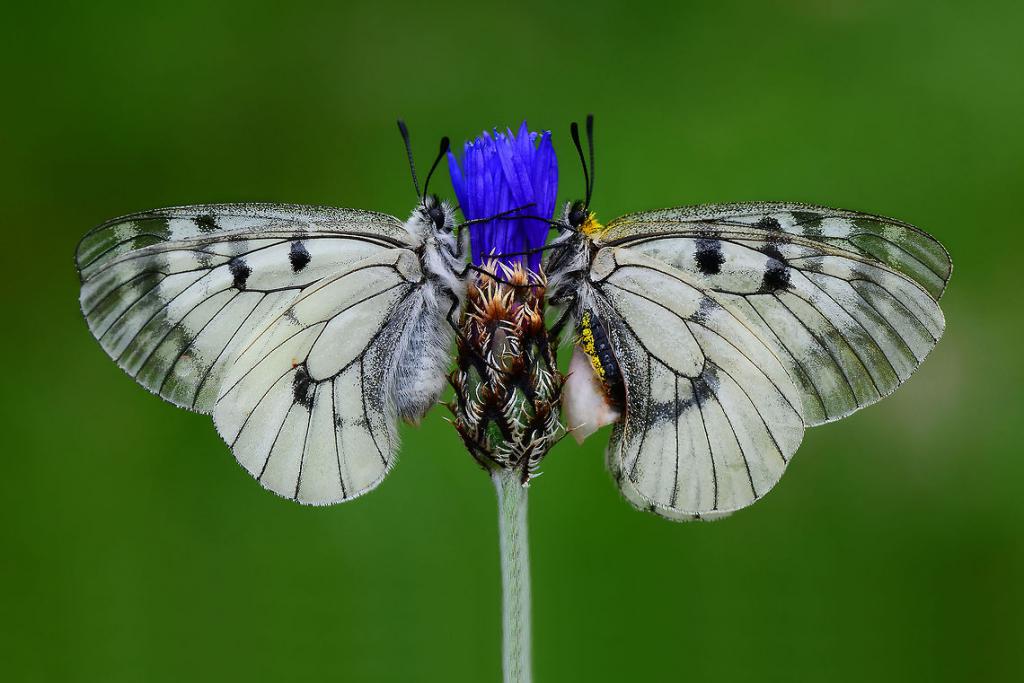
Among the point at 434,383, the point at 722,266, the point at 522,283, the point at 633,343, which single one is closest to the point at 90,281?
the point at 434,383

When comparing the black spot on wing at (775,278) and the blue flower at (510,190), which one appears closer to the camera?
the black spot on wing at (775,278)

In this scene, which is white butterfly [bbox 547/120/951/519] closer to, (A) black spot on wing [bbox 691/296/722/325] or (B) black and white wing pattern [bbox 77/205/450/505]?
(A) black spot on wing [bbox 691/296/722/325]

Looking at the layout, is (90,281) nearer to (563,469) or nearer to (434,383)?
(434,383)

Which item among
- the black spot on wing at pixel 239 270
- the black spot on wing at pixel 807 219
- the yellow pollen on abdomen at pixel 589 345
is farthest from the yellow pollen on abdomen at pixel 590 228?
the black spot on wing at pixel 239 270

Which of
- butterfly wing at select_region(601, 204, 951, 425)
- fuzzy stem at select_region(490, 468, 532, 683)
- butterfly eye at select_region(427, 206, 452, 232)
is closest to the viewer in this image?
fuzzy stem at select_region(490, 468, 532, 683)

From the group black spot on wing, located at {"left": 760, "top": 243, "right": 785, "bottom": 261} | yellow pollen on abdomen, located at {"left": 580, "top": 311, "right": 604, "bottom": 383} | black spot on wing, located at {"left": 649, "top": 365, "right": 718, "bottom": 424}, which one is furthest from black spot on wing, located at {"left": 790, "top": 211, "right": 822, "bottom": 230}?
Answer: yellow pollen on abdomen, located at {"left": 580, "top": 311, "right": 604, "bottom": 383}

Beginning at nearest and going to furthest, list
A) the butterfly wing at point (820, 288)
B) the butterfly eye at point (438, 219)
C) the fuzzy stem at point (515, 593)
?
the fuzzy stem at point (515, 593) → the butterfly wing at point (820, 288) → the butterfly eye at point (438, 219)

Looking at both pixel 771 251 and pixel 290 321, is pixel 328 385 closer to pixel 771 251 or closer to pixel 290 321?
pixel 290 321

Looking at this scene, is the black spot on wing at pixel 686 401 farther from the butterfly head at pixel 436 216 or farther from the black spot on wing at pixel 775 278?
the butterfly head at pixel 436 216
